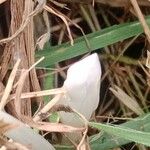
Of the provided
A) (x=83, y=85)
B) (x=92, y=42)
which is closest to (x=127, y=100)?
(x=92, y=42)

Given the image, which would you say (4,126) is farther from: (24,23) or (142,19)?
(142,19)

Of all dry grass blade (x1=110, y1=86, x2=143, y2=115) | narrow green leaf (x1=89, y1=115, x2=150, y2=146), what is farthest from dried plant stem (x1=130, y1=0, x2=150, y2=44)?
narrow green leaf (x1=89, y1=115, x2=150, y2=146)

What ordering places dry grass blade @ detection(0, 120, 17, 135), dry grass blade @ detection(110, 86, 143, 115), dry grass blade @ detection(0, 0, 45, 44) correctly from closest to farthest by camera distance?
dry grass blade @ detection(0, 120, 17, 135)
dry grass blade @ detection(0, 0, 45, 44)
dry grass blade @ detection(110, 86, 143, 115)

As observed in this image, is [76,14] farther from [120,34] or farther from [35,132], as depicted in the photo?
[35,132]

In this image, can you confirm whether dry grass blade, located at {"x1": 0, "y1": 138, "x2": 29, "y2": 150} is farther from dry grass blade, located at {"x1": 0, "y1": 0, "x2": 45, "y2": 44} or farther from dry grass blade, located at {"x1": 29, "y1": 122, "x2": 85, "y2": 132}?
dry grass blade, located at {"x1": 0, "y1": 0, "x2": 45, "y2": 44}

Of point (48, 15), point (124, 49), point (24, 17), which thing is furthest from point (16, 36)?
point (124, 49)

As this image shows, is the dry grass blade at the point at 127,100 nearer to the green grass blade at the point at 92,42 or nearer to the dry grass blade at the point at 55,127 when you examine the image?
the green grass blade at the point at 92,42
